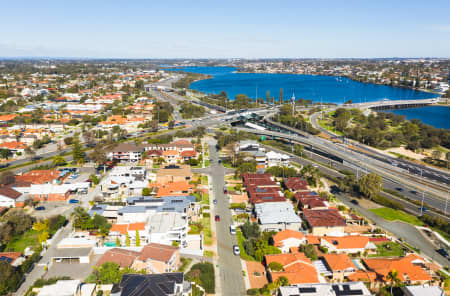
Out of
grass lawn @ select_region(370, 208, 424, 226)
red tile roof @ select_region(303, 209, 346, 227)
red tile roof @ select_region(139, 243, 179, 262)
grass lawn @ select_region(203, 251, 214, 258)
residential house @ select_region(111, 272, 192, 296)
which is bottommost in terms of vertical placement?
grass lawn @ select_region(370, 208, 424, 226)

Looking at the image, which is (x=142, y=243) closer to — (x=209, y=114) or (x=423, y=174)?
(x=423, y=174)

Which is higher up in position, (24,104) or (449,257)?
(24,104)

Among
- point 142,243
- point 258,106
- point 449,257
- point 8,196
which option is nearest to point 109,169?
point 8,196

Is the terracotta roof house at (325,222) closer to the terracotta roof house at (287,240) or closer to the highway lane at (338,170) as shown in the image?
the terracotta roof house at (287,240)

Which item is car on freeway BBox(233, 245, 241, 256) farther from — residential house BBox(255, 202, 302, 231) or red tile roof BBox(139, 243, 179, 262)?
red tile roof BBox(139, 243, 179, 262)

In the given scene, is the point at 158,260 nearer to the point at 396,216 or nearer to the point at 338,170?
the point at 396,216

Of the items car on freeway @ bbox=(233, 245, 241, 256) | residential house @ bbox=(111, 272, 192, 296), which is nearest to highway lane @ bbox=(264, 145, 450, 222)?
car on freeway @ bbox=(233, 245, 241, 256)

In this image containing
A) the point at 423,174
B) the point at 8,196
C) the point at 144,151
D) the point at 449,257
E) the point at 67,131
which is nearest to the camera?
the point at 449,257
